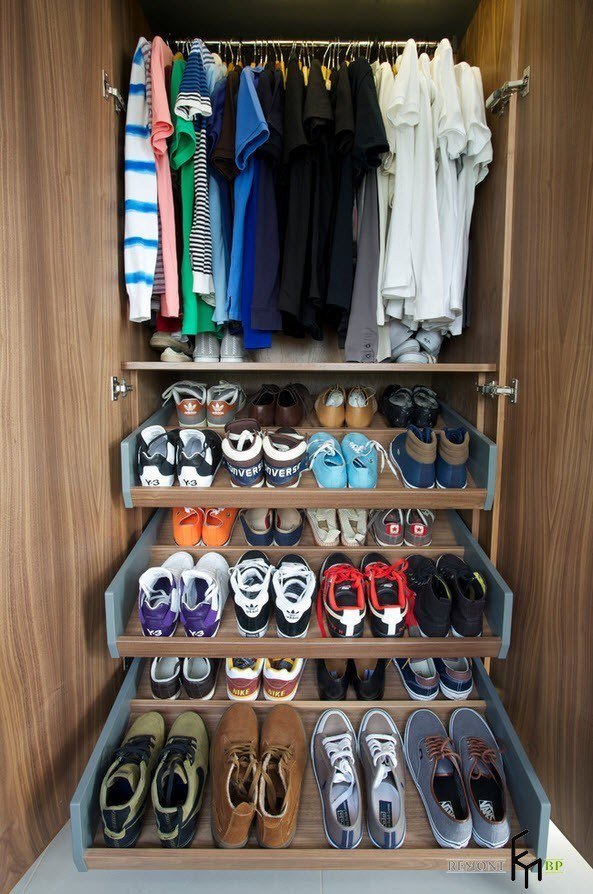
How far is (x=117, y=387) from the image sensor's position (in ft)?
5.31

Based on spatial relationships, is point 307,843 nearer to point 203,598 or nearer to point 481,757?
point 481,757

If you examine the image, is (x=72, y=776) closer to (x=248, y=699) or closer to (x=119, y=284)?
(x=248, y=699)

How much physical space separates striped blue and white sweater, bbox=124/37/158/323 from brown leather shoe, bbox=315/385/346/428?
0.70m

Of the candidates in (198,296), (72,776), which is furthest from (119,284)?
(72,776)

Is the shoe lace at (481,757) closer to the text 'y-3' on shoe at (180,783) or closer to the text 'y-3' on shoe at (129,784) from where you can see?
the text 'y-3' on shoe at (180,783)

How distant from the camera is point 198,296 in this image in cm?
172

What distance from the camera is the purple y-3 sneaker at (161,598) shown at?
1.48 metres

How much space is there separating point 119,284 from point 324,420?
83 centimetres

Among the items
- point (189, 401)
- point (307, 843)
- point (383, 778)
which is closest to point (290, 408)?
point (189, 401)

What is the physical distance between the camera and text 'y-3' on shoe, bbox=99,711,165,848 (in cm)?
126

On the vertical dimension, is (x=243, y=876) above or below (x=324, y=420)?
below

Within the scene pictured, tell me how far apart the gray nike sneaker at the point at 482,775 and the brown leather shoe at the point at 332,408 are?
1030mm

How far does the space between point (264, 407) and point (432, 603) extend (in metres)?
0.87

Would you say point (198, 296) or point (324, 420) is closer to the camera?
point (198, 296)
